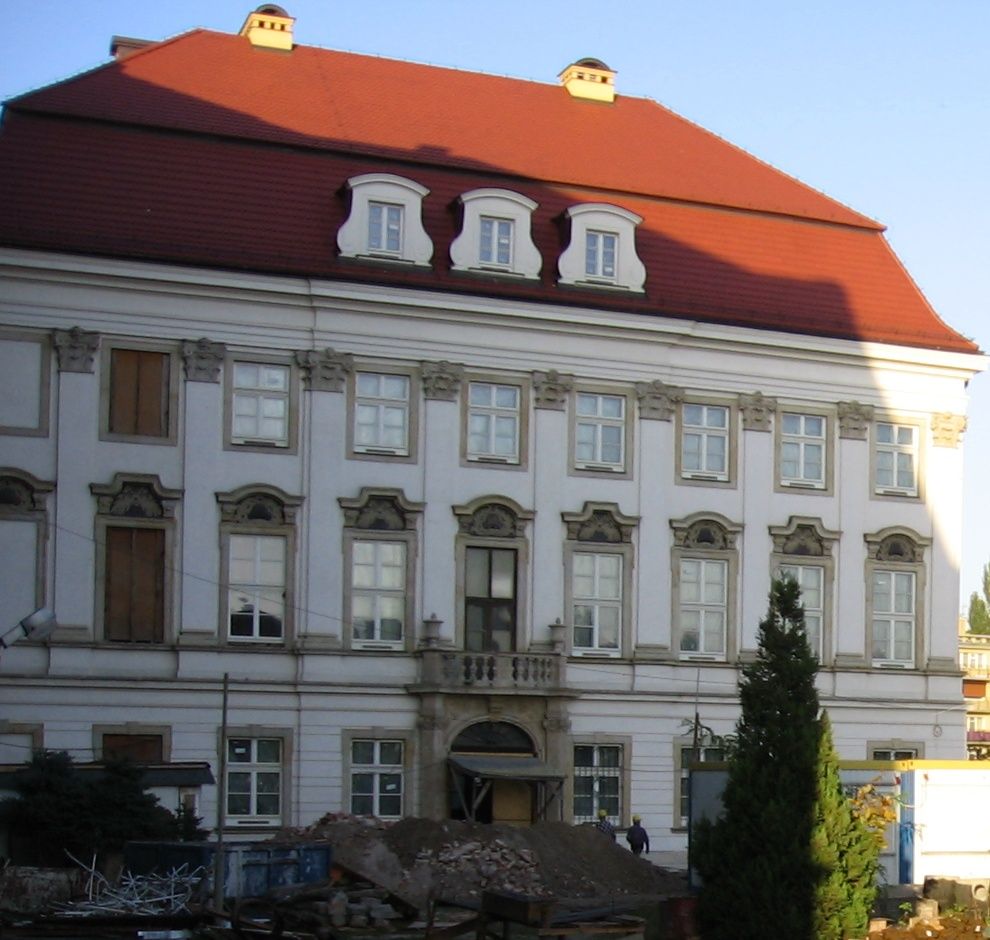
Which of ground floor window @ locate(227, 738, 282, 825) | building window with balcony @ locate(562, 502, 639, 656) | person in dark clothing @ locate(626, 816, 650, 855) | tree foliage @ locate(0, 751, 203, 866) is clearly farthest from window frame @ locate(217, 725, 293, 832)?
person in dark clothing @ locate(626, 816, 650, 855)

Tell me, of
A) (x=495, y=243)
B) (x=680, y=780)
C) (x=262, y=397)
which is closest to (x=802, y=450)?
(x=680, y=780)

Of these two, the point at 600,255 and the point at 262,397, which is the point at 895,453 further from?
the point at 262,397

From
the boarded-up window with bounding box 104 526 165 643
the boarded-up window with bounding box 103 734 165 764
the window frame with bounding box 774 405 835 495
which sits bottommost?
the boarded-up window with bounding box 103 734 165 764

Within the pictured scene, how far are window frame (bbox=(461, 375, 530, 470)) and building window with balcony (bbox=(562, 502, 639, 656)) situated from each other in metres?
1.55

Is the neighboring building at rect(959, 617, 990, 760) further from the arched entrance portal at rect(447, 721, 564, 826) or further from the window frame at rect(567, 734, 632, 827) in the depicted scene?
the arched entrance portal at rect(447, 721, 564, 826)

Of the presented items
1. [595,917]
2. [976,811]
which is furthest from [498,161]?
[595,917]

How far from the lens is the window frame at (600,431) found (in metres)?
42.8

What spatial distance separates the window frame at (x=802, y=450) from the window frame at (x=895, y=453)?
3.33 ft

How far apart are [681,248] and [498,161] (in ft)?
13.5

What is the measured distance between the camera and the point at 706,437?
44125 mm

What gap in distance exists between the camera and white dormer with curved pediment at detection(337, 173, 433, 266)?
1634 inches

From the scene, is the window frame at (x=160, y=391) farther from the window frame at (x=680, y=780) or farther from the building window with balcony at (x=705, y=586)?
the window frame at (x=680, y=780)

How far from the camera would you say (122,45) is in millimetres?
46438

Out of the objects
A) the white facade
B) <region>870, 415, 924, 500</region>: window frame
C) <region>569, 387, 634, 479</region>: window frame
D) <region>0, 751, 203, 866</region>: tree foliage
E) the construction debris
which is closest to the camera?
the construction debris
